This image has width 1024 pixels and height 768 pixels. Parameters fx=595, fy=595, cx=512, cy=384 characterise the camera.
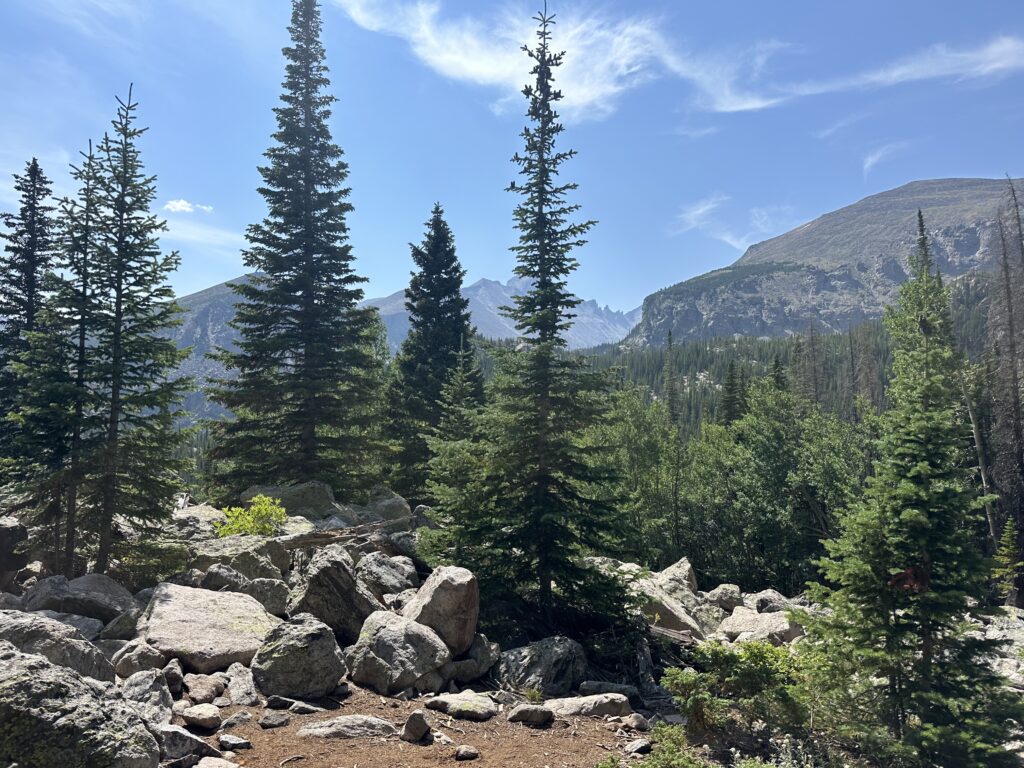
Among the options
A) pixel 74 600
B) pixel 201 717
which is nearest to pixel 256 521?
pixel 74 600

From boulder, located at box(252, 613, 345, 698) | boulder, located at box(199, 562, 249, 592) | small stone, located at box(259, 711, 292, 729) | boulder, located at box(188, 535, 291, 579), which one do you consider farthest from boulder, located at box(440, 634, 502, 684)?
boulder, located at box(188, 535, 291, 579)

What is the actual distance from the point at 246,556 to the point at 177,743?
655cm

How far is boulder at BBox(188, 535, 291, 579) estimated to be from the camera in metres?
12.0

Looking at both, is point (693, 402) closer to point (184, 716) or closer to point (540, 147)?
→ point (540, 147)

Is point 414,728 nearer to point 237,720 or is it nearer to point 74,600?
point 237,720

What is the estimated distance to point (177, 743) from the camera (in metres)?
5.91

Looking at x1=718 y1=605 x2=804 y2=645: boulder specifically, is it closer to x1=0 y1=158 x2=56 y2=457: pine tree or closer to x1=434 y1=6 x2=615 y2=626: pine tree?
x1=434 y1=6 x2=615 y2=626: pine tree

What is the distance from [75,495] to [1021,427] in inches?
1792

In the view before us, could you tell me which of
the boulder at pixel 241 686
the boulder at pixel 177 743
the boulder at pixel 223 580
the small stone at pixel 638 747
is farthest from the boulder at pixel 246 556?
the small stone at pixel 638 747

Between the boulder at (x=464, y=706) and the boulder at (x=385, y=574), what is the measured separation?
387 cm

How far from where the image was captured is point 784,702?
30.2 ft

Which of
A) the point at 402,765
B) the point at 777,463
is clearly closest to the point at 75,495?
the point at 402,765

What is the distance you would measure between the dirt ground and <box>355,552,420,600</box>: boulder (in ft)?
12.4

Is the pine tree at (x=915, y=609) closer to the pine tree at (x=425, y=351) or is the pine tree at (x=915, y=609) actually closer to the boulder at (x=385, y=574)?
the boulder at (x=385, y=574)
